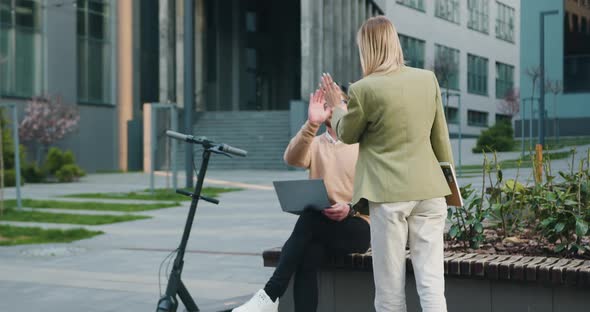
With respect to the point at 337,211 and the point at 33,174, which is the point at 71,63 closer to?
the point at 33,174

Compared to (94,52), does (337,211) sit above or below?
below

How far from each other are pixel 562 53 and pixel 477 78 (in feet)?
166

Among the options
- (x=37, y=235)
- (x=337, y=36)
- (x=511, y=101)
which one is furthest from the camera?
(x=511, y=101)

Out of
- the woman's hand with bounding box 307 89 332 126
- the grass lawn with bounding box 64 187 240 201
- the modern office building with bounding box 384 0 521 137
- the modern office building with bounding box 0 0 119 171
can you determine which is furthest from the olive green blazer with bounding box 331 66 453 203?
the modern office building with bounding box 384 0 521 137

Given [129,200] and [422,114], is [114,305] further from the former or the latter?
[129,200]

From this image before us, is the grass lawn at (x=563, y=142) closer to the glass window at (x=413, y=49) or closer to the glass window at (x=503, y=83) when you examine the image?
the glass window at (x=413, y=49)

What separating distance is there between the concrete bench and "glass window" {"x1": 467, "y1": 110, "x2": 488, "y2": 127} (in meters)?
52.2

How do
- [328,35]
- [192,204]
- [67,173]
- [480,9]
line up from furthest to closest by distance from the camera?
[328,35] < [67,173] < [480,9] < [192,204]

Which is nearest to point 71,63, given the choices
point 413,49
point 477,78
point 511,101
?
point 413,49

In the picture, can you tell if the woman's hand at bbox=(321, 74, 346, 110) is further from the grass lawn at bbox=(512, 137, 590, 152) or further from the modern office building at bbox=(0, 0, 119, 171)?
the modern office building at bbox=(0, 0, 119, 171)

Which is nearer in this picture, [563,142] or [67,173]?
[563,142]

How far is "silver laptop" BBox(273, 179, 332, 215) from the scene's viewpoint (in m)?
4.79

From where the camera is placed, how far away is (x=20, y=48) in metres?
31.0

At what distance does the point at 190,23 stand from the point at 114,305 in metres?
14.7
